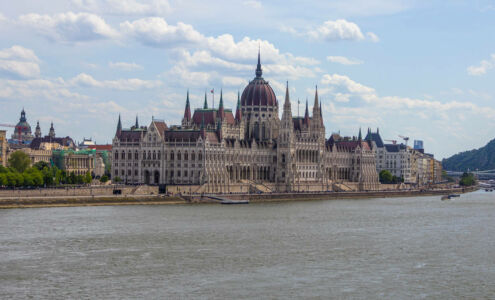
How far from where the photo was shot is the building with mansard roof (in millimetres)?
145875

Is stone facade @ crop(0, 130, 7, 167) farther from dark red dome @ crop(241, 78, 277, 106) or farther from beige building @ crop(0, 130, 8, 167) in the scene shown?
dark red dome @ crop(241, 78, 277, 106)

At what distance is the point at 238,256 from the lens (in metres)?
64.1

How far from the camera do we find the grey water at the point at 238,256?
51656 millimetres

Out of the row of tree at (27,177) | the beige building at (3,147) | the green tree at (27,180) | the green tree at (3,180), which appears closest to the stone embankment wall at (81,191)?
the green tree at (27,180)

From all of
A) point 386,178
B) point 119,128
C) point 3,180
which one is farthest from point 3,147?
point 386,178

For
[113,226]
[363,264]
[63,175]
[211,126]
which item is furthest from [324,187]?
[363,264]

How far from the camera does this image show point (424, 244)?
239ft

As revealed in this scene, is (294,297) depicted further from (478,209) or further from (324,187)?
(324,187)

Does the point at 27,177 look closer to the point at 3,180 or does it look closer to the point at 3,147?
the point at 3,180

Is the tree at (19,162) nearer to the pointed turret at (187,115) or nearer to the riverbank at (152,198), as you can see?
the riverbank at (152,198)

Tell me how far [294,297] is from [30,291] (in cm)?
1480

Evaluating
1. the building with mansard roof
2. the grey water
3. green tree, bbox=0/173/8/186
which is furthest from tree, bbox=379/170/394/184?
green tree, bbox=0/173/8/186

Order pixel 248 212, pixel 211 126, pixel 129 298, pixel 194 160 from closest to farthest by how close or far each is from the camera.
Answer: pixel 129 298
pixel 248 212
pixel 194 160
pixel 211 126

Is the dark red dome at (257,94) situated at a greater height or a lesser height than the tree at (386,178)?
greater
